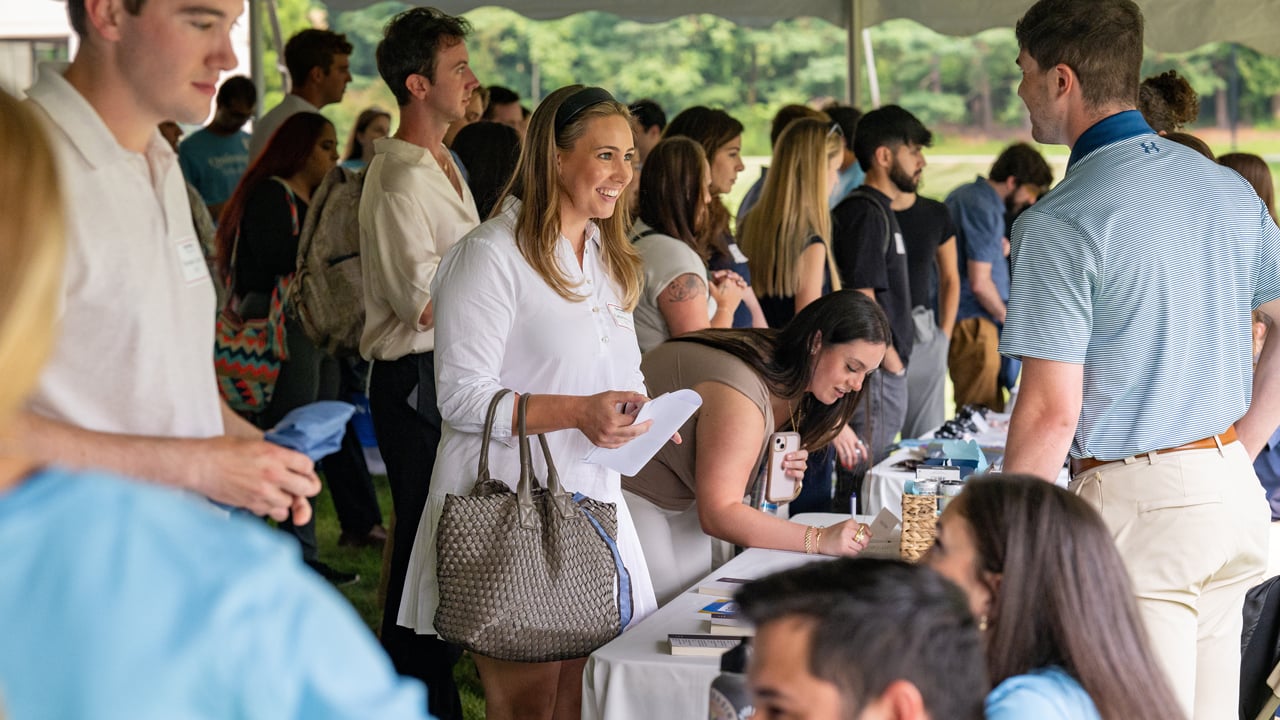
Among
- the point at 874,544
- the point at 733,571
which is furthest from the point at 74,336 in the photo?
the point at 874,544

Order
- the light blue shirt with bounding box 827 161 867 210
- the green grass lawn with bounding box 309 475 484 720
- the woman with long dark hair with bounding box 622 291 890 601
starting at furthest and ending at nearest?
1. the light blue shirt with bounding box 827 161 867 210
2. the green grass lawn with bounding box 309 475 484 720
3. the woman with long dark hair with bounding box 622 291 890 601

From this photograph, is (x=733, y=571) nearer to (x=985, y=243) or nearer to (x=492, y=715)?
(x=492, y=715)

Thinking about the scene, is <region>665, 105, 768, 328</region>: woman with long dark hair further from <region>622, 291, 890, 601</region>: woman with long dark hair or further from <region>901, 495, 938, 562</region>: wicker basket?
<region>901, 495, 938, 562</region>: wicker basket

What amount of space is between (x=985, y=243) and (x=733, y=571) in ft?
13.7

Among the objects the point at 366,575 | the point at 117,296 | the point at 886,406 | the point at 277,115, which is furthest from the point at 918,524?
the point at 277,115

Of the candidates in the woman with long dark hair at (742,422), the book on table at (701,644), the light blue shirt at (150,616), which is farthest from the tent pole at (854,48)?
the light blue shirt at (150,616)

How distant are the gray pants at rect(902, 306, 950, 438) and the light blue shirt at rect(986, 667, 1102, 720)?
4.04m

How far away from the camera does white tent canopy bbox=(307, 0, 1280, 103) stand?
19.1 ft

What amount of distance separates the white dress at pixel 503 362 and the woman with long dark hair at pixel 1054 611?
0.92 metres

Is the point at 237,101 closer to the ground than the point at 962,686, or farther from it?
farther from it

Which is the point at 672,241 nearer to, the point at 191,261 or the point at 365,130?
the point at 191,261

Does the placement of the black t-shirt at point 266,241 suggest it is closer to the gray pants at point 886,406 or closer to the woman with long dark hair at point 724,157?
the woman with long dark hair at point 724,157

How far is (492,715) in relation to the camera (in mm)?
2455

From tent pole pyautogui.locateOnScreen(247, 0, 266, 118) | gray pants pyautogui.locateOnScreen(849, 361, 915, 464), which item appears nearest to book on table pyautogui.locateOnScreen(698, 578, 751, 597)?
gray pants pyautogui.locateOnScreen(849, 361, 915, 464)
